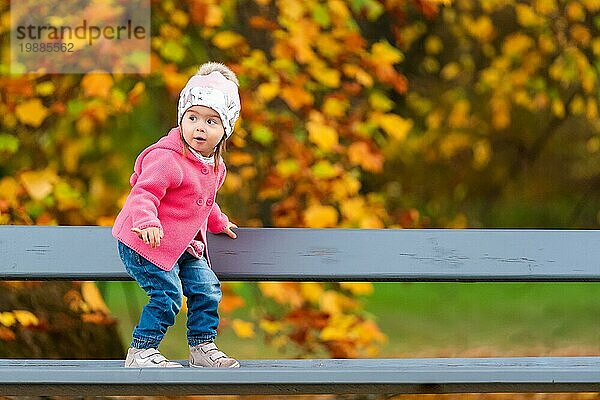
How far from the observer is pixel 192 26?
17.7 ft

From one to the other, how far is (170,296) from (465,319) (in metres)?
4.86

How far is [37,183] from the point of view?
15.9 feet

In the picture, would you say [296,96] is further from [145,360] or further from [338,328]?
[145,360]

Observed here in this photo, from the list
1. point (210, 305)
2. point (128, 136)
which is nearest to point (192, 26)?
point (128, 136)

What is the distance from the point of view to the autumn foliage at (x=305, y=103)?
16.5 ft

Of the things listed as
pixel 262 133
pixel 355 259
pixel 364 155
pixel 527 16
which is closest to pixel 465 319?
pixel 527 16

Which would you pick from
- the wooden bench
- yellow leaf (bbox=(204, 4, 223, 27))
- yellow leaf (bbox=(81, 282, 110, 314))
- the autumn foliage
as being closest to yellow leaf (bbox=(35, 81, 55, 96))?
the autumn foliage

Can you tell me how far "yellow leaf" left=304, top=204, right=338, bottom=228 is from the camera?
4.91 meters

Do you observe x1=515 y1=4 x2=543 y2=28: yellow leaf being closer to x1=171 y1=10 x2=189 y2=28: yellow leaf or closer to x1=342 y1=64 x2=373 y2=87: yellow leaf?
x1=342 y1=64 x2=373 y2=87: yellow leaf

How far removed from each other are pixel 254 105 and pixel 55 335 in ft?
4.57

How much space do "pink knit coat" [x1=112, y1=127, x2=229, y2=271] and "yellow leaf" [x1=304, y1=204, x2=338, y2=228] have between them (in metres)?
1.91

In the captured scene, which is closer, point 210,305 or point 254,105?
point 210,305

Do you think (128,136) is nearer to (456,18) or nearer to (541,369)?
(456,18)

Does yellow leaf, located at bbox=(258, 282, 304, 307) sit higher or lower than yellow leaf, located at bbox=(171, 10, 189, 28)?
lower
